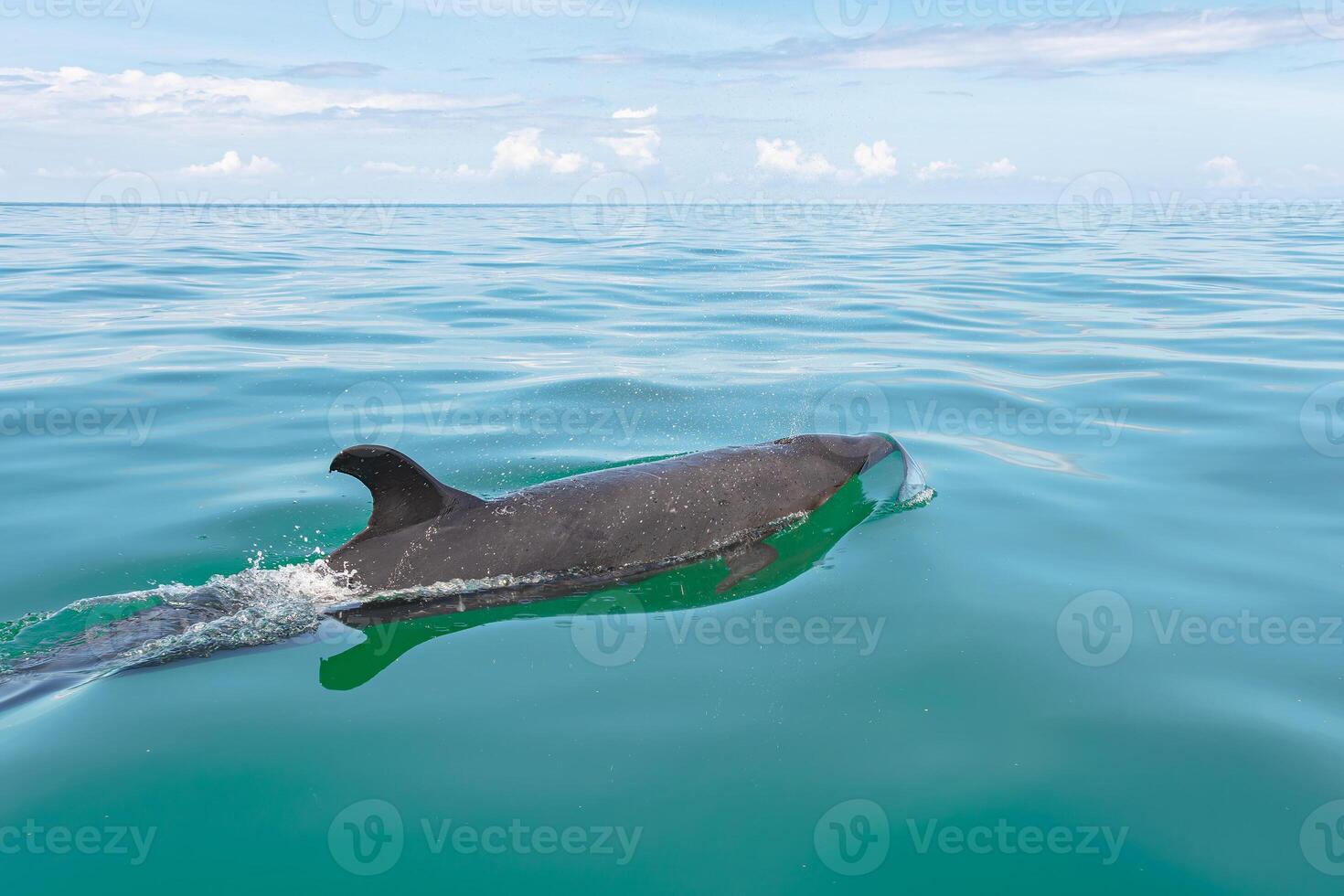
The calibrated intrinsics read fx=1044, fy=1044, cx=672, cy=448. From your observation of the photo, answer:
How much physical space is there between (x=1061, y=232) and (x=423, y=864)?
49660mm

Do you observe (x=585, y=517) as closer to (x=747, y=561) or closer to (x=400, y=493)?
(x=747, y=561)

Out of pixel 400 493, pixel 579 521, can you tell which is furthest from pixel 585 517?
pixel 400 493

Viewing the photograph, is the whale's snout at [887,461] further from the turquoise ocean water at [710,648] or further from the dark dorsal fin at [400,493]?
the dark dorsal fin at [400,493]

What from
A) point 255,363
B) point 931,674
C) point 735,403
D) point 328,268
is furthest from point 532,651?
point 328,268

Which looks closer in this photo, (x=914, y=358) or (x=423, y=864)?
(x=423, y=864)

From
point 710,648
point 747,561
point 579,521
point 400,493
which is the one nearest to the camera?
point 710,648

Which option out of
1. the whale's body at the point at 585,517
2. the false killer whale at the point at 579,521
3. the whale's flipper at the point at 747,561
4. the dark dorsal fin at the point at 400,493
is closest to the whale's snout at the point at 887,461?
the false killer whale at the point at 579,521

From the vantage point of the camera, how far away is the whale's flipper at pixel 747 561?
732cm

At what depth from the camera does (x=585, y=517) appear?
7.58 metres

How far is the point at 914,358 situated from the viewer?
1559 centimetres

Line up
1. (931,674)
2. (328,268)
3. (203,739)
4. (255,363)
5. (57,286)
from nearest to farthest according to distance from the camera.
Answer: (203,739) → (931,674) → (255,363) → (57,286) → (328,268)

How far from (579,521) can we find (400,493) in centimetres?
130

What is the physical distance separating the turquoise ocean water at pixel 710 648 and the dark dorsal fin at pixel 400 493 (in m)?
0.57

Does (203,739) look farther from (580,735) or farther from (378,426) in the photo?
(378,426)
